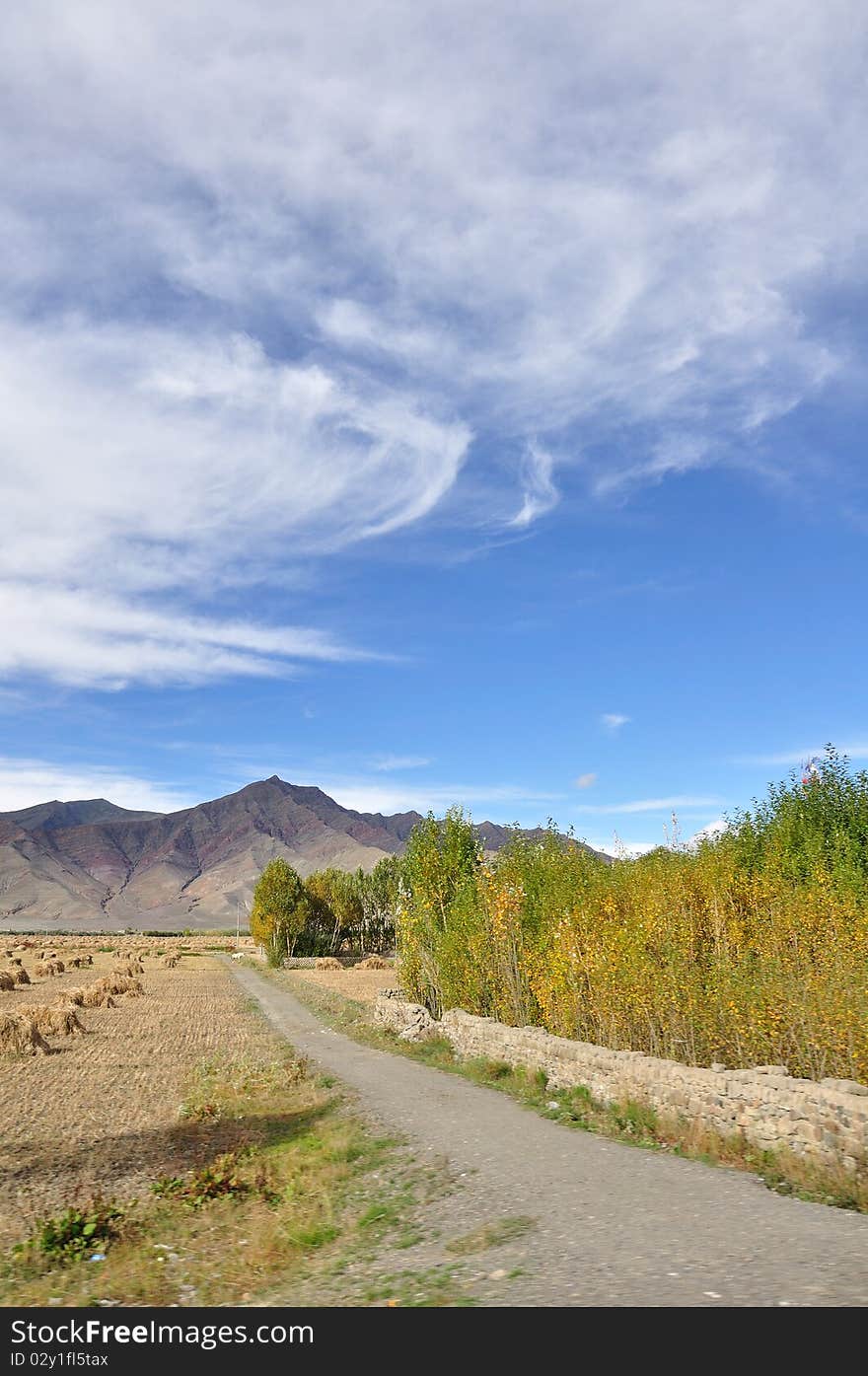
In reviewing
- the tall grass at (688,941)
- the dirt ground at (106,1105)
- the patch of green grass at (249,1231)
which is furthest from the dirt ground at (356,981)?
the patch of green grass at (249,1231)

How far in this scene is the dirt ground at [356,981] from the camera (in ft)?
174

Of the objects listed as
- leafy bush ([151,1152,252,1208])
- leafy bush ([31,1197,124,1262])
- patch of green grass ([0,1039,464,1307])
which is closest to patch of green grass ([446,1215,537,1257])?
patch of green grass ([0,1039,464,1307])

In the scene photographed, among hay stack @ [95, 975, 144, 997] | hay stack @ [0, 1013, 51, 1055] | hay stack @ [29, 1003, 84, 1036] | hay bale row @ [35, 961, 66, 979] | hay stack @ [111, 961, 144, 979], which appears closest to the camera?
hay stack @ [0, 1013, 51, 1055]

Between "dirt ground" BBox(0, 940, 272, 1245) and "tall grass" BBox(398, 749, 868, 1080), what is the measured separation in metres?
9.05

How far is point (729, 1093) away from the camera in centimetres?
1391

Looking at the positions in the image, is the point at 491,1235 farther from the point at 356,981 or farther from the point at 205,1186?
the point at 356,981

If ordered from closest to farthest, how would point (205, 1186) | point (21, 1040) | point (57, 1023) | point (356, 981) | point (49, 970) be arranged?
point (205, 1186) → point (21, 1040) → point (57, 1023) → point (49, 970) → point (356, 981)

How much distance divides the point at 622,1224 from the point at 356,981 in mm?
58834

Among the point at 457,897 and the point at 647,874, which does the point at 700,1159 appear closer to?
the point at 647,874

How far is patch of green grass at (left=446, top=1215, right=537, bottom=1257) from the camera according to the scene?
9898mm

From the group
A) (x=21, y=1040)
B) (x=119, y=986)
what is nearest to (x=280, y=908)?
(x=119, y=986)

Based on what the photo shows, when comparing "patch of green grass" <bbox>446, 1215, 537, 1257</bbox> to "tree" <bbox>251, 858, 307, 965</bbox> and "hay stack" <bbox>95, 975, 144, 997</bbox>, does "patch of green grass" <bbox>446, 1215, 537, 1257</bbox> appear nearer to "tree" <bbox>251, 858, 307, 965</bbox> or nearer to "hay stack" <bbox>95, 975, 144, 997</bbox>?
"hay stack" <bbox>95, 975, 144, 997</bbox>

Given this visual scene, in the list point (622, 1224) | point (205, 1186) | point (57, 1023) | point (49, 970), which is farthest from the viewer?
point (49, 970)
